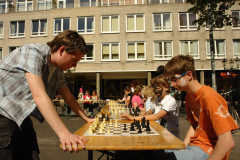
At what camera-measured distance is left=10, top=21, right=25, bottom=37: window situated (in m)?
22.4

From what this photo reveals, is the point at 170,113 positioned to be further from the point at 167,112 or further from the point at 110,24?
the point at 110,24

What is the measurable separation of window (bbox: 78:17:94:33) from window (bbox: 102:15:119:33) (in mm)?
1337

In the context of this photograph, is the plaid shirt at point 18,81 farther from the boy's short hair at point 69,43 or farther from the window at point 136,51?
the window at point 136,51

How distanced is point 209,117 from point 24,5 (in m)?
26.8

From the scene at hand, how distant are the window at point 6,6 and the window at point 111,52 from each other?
41.2ft

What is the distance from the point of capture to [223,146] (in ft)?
4.90

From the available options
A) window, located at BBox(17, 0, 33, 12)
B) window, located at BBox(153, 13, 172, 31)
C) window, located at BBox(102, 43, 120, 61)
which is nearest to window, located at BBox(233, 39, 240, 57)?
window, located at BBox(153, 13, 172, 31)

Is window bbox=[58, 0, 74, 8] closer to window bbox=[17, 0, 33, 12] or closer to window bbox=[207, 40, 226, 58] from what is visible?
window bbox=[17, 0, 33, 12]

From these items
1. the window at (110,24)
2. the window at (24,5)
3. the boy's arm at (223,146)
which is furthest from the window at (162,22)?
the boy's arm at (223,146)

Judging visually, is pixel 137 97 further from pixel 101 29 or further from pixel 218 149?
pixel 101 29

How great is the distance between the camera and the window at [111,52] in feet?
67.2

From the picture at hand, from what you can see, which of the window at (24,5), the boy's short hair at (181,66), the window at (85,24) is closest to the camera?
the boy's short hair at (181,66)

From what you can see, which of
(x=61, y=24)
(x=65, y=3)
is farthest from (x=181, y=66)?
(x=65, y=3)

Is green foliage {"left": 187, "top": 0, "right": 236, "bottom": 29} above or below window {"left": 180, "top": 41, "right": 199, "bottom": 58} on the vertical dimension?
above
